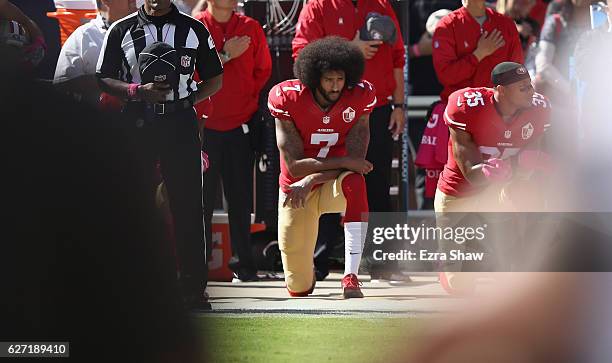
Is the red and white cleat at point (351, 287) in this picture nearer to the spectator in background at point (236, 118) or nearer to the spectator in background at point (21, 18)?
the spectator in background at point (236, 118)

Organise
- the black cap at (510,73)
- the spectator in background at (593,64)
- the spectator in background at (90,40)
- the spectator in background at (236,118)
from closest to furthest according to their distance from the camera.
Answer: the spectator in background at (90,40) < the black cap at (510,73) < the spectator in background at (593,64) < the spectator in background at (236,118)

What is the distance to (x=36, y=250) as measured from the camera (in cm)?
195

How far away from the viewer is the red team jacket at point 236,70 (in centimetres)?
765

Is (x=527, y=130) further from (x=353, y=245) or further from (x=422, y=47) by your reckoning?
(x=422, y=47)

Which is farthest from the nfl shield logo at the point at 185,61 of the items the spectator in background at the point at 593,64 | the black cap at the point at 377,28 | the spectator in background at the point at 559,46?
the spectator in background at the point at 559,46

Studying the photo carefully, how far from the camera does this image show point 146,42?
620cm

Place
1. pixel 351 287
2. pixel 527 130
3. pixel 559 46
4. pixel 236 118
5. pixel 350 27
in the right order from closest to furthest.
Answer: pixel 351 287
pixel 527 130
pixel 350 27
pixel 236 118
pixel 559 46

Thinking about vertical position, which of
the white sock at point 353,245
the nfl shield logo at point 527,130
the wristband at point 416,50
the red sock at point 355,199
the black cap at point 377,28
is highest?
the black cap at point 377,28

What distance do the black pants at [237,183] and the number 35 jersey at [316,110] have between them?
842mm

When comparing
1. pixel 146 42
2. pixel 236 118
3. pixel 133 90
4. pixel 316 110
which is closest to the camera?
pixel 133 90

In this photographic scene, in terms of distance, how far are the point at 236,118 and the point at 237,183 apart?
441 millimetres

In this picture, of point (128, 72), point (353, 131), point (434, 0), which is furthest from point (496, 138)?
point (434, 0)

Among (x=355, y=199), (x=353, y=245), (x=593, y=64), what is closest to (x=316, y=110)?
(x=355, y=199)

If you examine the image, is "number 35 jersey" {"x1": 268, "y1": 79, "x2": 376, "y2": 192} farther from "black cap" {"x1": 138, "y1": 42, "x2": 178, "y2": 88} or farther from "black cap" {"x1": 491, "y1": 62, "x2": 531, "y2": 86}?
"black cap" {"x1": 138, "y1": 42, "x2": 178, "y2": 88}
